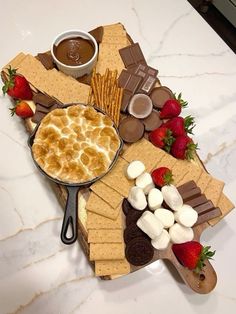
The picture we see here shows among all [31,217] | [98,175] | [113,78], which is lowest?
[31,217]

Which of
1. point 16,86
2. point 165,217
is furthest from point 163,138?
point 16,86

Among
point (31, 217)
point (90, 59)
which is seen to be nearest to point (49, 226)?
point (31, 217)

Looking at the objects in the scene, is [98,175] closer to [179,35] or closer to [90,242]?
[90,242]

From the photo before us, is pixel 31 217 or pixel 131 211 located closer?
pixel 131 211

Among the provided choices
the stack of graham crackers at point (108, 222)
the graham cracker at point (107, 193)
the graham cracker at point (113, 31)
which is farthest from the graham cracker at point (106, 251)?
the graham cracker at point (113, 31)

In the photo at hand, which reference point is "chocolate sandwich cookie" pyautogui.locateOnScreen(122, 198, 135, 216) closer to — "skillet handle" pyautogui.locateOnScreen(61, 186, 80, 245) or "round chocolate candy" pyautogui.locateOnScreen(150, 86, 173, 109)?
"skillet handle" pyautogui.locateOnScreen(61, 186, 80, 245)

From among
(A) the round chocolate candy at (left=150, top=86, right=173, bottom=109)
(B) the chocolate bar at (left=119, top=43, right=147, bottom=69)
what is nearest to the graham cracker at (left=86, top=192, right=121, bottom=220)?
(A) the round chocolate candy at (left=150, top=86, right=173, bottom=109)

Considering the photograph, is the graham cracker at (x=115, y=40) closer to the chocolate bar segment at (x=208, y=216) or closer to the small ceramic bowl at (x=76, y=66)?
the small ceramic bowl at (x=76, y=66)

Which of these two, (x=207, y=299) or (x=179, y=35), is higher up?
(x=179, y=35)
